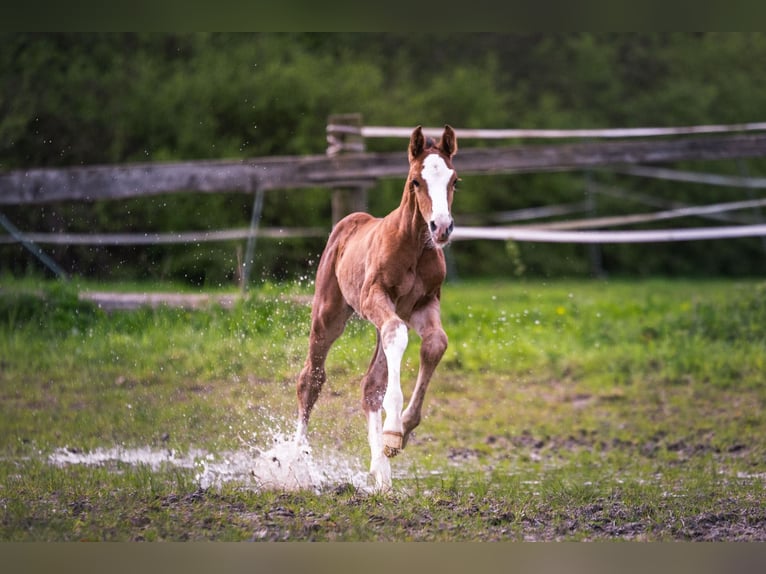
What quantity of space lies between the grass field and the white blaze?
1.48 meters

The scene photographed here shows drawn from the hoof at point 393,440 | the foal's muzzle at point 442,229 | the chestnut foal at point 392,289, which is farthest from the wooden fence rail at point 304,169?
the hoof at point 393,440

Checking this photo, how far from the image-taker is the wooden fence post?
27.7 ft

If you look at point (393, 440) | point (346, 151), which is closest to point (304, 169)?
point (346, 151)

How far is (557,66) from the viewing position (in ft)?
60.4

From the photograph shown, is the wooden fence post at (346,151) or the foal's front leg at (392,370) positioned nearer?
the foal's front leg at (392,370)

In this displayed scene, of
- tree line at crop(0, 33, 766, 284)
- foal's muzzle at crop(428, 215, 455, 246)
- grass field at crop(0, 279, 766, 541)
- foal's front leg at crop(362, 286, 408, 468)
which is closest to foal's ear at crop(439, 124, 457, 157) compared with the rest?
foal's muzzle at crop(428, 215, 455, 246)

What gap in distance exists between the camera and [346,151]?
8.84 meters

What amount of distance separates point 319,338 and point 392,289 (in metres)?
0.81

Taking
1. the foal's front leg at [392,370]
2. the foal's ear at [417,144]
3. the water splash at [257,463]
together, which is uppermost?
the foal's ear at [417,144]

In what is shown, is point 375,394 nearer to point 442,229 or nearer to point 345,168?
point 442,229

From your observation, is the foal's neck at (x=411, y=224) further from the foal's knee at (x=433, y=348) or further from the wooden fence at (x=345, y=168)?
the wooden fence at (x=345, y=168)

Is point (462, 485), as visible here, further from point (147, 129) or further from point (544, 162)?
point (147, 129)

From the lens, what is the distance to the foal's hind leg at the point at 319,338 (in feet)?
19.8

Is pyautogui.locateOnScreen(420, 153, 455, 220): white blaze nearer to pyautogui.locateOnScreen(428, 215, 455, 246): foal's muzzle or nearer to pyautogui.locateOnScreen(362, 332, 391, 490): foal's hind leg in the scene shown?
pyautogui.locateOnScreen(428, 215, 455, 246): foal's muzzle
